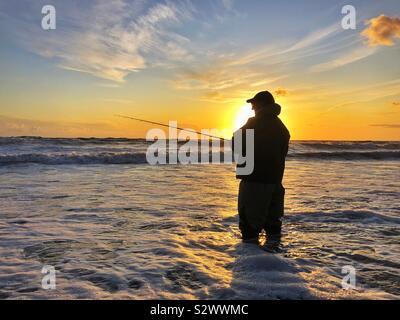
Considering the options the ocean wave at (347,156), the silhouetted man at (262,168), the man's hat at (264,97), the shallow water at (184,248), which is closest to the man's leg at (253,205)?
the silhouetted man at (262,168)

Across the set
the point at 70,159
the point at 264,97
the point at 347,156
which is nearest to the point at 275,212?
the point at 264,97

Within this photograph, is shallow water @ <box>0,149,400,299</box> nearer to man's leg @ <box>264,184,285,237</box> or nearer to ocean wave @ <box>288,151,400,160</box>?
man's leg @ <box>264,184,285,237</box>

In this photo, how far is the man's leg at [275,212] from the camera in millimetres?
5934

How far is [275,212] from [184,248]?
158 centimetres

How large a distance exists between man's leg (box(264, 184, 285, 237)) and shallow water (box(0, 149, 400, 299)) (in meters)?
0.26

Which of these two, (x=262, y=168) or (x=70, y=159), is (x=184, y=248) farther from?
(x=70, y=159)

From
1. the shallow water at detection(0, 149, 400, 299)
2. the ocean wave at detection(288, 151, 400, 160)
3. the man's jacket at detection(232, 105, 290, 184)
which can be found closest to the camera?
the shallow water at detection(0, 149, 400, 299)

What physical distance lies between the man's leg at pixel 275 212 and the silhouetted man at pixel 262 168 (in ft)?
0.21

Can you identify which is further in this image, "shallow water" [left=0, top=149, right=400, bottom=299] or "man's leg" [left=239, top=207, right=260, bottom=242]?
"man's leg" [left=239, top=207, right=260, bottom=242]

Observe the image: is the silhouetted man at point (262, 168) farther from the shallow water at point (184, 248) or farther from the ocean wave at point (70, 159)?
the ocean wave at point (70, 159)

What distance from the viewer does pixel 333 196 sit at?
34.2ft

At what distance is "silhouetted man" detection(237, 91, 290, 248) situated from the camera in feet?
18.7

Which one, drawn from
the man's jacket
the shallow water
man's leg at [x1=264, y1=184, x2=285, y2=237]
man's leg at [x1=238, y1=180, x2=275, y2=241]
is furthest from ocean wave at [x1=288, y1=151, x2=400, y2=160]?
man's leg at [x1=238, y1=180, x2=275, y2=241]
